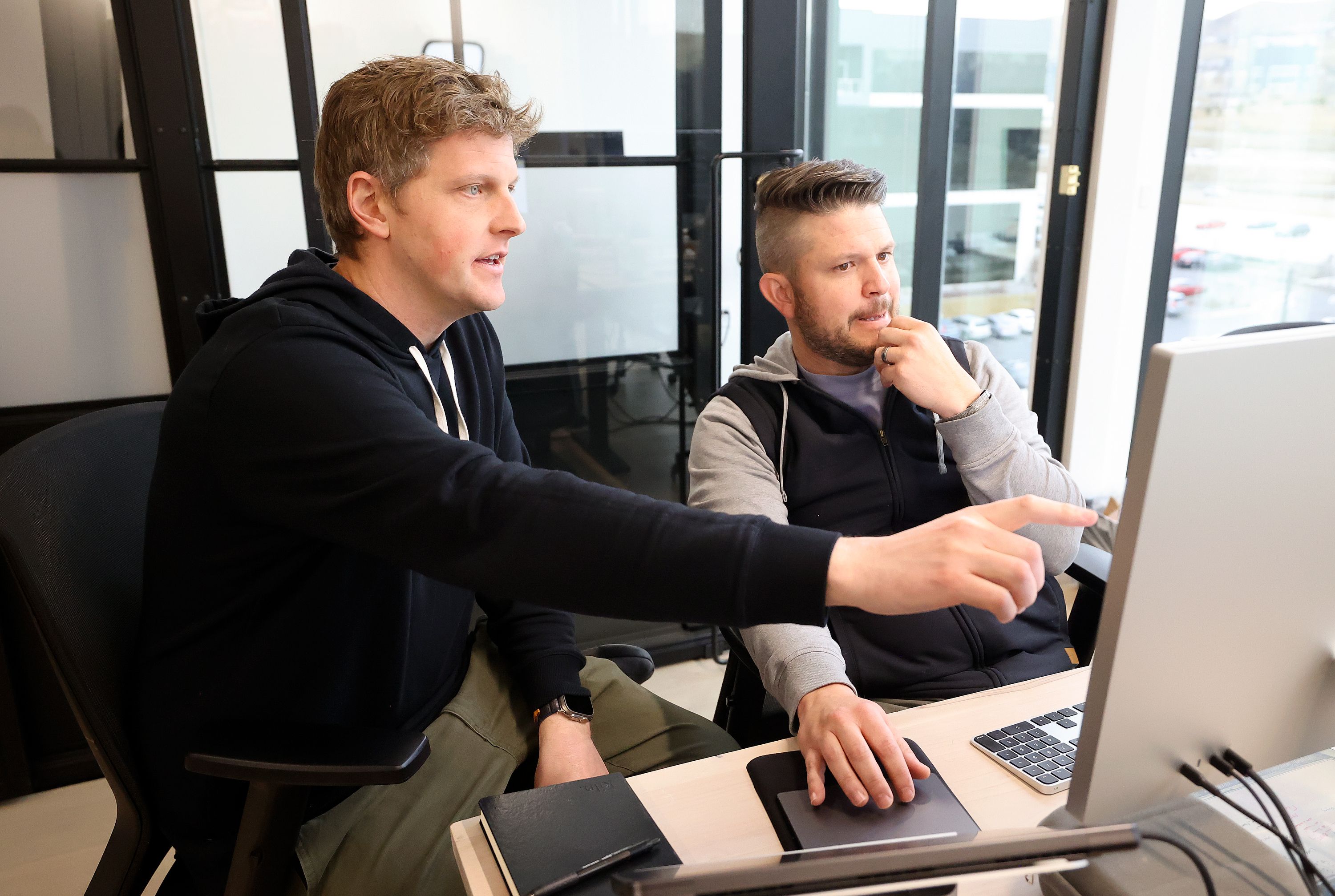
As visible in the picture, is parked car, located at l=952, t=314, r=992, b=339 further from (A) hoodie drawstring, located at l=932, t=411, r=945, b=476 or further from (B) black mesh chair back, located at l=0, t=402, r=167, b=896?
(B) black mesh chair back, located at l=0, t=402, r=167, b=896

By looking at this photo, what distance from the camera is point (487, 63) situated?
2.16 meters

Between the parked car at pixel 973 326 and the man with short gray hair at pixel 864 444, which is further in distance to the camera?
the parked car at pixel 973 326

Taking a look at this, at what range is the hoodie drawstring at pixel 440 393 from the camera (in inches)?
47.0

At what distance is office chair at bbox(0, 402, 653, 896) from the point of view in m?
0.89

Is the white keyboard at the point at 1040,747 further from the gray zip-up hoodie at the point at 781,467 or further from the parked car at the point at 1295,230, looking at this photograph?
the parked car at the point at 1295,230

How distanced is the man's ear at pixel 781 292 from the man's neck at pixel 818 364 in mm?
39

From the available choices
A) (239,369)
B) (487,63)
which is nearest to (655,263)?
(487,63)

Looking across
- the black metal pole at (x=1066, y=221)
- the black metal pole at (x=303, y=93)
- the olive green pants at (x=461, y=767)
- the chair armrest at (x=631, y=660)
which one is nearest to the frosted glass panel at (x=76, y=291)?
the black metal pole at (x=303, y=93)

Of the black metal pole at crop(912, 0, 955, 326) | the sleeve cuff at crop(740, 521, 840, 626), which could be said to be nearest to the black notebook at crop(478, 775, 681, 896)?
the sleeve cuff at crop(740, 521, 840, 626)

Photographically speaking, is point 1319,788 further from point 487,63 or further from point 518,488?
point 487,63

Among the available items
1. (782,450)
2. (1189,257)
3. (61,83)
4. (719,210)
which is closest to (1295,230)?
(1189,257)

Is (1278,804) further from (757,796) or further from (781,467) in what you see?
(781,467)

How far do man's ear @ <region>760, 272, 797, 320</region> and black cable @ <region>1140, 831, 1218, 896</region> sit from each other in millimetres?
997

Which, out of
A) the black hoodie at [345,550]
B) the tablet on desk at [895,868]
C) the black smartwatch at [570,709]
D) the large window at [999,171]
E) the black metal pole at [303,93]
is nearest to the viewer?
the tablet on desk at [895,868]
